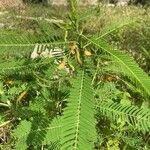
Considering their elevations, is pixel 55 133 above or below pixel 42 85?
below

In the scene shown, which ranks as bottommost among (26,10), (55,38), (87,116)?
(26,10)

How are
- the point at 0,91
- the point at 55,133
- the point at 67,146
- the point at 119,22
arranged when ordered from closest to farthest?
the point at 67,146, the point at 119,22, the point at 55,133, the point at 0,91

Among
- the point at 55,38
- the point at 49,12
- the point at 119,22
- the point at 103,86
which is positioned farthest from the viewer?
the point at 49,12

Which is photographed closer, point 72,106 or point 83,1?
point 72,106

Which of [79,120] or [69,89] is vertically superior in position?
[79,120]

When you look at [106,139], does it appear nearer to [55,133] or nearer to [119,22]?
[55,133]

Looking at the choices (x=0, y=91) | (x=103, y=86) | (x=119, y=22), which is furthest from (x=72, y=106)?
(x=0, y=91)

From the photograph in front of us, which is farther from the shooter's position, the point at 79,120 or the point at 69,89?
the point at 69,89
